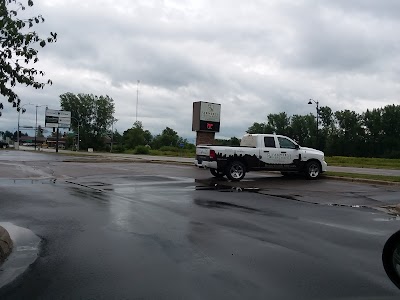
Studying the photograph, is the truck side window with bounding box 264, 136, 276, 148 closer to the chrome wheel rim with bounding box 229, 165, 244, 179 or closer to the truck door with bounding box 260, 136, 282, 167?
the truck door with bounding box 260, 136, 282, 167

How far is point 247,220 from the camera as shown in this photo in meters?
8.75

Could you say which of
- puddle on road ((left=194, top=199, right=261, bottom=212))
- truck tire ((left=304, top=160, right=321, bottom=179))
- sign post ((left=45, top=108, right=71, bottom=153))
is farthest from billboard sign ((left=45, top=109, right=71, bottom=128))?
puddle on road ((left=194, top=199, right=261, bottom=212))

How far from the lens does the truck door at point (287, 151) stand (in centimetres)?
1834

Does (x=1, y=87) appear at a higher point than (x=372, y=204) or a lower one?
higher

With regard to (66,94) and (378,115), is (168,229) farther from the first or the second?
(66,94)

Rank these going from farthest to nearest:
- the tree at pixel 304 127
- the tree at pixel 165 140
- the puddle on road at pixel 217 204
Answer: the tree at pixel 165 140 → the tree at pixel 304 127 → the puddle on road at pixel 217 204

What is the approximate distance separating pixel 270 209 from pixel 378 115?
327ft

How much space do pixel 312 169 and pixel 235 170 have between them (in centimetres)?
353

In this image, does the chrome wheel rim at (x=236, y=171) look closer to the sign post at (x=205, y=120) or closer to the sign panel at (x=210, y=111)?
the sign post at (x=205, y=120)

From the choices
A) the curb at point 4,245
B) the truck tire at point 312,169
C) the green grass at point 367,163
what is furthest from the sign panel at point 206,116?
the curb at point 4,245

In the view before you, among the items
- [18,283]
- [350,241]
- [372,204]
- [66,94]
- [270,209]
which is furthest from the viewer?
[66,94]

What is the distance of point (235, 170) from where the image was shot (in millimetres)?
17734

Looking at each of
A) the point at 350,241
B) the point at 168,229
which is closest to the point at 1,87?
A: the point at 168,229

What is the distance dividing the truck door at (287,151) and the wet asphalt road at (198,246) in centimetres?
589
